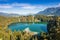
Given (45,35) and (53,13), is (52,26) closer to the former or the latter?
(45,35)

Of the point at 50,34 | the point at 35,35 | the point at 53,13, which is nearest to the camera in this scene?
the point at 50,34

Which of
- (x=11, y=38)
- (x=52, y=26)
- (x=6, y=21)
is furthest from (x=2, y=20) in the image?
(x=52, y=26)

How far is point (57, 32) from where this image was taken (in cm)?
352

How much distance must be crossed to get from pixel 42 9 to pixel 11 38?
0.96m

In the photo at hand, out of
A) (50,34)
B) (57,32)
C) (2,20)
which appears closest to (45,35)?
Answer: (50,34)

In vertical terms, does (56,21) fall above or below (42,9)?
below

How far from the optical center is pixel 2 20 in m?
5.36

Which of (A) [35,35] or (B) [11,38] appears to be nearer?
(B) [11,38]

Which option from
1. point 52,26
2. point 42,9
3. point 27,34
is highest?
point 42,9

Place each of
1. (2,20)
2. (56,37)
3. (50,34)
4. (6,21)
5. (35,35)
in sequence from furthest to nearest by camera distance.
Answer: (6,21) → (2,20) → (35,35) → (50,34) → (56,37)

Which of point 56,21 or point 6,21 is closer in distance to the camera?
point 56,21

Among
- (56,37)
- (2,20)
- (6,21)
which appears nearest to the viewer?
(56,37)

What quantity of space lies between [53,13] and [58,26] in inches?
42.5

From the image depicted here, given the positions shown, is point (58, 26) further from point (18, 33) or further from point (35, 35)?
point (18, 33)
